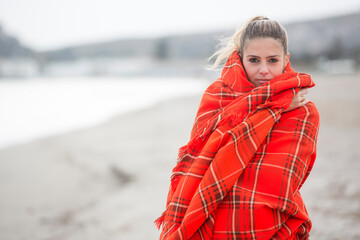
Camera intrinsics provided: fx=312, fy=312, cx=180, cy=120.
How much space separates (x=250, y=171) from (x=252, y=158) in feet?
0.19

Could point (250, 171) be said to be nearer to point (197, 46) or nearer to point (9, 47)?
point (9, 47)

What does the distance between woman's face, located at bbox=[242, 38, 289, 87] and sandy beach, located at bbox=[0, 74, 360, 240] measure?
1.94 metres

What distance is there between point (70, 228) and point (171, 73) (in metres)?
55.9

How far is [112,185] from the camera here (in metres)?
4.18

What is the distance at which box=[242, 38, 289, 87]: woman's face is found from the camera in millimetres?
1368

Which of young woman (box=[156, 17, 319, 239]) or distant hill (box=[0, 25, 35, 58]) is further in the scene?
distant hill (box=[0, 25, 35, 58])

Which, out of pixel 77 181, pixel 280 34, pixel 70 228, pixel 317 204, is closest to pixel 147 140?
pixel 77 181

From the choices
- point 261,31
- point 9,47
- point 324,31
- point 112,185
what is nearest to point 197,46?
point 324,31

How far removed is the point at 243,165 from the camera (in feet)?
3.96

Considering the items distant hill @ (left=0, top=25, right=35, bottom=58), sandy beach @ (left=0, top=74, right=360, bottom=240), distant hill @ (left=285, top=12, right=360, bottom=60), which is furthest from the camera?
distant hill @ (left=285, top=12, right=360, bottom=60)

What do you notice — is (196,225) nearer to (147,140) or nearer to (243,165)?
(243,165)

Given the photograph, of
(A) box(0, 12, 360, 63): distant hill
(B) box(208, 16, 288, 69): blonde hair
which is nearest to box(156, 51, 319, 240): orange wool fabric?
(B) box(208, 16, 288, 69): blonde hair

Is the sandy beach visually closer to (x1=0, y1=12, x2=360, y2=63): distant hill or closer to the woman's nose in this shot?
the woman's nose

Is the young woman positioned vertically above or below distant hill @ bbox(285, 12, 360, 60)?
below
